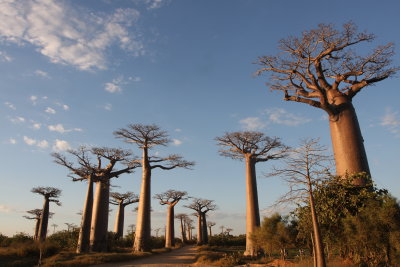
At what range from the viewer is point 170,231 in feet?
94.0

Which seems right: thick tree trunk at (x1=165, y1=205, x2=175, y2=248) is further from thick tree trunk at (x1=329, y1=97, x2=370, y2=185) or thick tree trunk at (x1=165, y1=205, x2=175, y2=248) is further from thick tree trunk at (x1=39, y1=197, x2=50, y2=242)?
thick tree trunk at (x1=329, y1=97, x2=370, y2=185)

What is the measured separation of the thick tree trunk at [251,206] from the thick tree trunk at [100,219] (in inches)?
329

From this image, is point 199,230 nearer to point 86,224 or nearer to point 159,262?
point 86,224

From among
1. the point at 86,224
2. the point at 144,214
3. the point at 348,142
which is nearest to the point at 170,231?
the point at 144,214

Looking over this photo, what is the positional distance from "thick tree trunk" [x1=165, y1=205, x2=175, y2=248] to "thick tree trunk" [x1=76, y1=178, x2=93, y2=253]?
493 inches

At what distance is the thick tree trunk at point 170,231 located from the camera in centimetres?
2822

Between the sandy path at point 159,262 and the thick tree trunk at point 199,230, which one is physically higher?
the thick tree trunk at point 199,230

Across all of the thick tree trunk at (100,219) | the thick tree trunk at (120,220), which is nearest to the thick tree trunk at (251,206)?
the thick tree trunk at (100,219)

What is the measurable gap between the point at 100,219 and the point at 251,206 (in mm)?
9038

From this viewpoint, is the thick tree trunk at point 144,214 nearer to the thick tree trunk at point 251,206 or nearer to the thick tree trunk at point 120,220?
the thick tree trunk at point 251,206

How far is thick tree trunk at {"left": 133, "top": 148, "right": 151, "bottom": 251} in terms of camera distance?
1708 centimetres

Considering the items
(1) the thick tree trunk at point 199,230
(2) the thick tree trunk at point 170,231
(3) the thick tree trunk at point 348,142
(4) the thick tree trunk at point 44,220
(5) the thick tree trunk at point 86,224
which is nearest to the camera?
(3) the thick tree trunk at point 348,142

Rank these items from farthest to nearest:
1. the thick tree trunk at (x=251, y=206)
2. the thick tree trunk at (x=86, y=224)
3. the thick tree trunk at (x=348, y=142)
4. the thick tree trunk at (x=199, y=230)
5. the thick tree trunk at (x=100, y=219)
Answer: the thick tree trunk at (x=199, y=230) < the thick tree trunk at (x=100, y=219) < the thick tree trunk at (x=251, y=206) < the thick tree trunk at (x=86, y=224) < the thick tree trunk at (x=348, y=142)

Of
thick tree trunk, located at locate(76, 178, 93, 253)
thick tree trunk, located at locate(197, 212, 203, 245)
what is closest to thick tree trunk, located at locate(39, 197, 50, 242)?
thick tree trunk, located at locate(76, 178, 93, 253)
